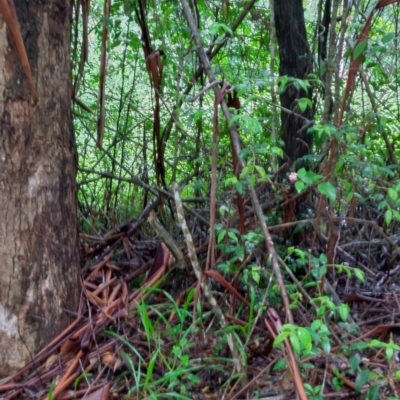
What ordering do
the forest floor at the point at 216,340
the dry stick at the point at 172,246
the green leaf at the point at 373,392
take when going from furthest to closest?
the dry stick at the point at 172,246 → the forest floor at the point at 216,340 → the green leaf at the point at 373,392

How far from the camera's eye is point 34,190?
1.91 metres

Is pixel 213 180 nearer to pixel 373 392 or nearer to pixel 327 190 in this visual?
pixel 327 190

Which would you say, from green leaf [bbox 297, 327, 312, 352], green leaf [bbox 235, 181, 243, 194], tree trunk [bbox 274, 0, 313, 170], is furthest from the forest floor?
tree trunk [bbox 274, 0, 313, 170]

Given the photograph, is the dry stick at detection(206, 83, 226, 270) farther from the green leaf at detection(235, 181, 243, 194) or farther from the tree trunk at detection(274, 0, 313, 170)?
the tree trunk at detection(274, 0, 313, 170)

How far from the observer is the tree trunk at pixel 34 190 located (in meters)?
1.87

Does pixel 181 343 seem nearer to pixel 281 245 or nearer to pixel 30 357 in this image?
pixel 30 357

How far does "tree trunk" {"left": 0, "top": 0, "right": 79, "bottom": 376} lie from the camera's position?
1.87 metres

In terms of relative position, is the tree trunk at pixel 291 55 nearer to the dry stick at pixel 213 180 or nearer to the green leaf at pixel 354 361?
the dry stick at pixel 213 180

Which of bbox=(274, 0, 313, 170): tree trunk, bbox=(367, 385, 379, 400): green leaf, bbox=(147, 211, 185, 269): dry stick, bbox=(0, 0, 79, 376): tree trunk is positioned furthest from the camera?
bbox=(274, 0, 313, 170): tree trunk

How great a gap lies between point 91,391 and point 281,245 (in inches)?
38.7

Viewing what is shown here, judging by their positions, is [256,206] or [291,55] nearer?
[256,206]

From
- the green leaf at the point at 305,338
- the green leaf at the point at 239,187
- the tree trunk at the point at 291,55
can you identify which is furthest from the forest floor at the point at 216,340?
the tree trunk at the point at 291,55

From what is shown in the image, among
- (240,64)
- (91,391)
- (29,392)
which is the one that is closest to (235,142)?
(91,391)

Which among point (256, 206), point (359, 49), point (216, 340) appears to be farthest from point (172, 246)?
point (359, 49)
